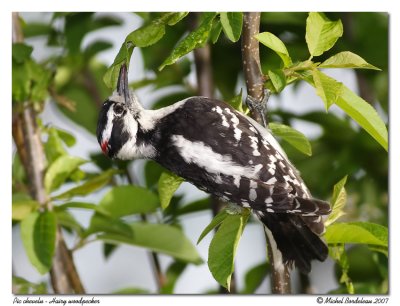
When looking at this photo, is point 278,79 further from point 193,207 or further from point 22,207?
point 193,207

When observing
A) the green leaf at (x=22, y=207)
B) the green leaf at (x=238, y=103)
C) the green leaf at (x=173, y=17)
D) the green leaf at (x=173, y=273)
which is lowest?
the green leaf at (x=173, y=273)

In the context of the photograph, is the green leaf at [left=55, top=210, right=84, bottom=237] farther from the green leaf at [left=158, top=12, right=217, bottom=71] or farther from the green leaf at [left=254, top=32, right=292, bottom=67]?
the green leaf at [left=254, top=32, right=292, bottom=67]

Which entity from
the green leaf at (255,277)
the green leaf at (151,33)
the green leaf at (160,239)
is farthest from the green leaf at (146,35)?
the green leaf at (255,277)

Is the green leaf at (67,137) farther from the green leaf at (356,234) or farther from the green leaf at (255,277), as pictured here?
the green leaf at (356,234)

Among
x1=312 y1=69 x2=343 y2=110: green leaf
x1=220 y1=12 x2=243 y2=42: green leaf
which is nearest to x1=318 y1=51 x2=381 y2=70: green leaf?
x1=312 y1=69 x2=343 y2=110: green leaf

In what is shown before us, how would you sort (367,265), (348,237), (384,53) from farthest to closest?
(367,265) → (384,53) → (348,237)

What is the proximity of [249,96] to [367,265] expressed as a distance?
213 cm

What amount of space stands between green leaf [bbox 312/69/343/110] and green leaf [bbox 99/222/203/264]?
1486 mm

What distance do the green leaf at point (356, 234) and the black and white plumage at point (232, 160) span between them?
0.18 feet

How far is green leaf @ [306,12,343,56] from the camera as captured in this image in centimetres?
290

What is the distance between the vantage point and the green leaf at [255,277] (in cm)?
423

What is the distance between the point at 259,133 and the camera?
334cm

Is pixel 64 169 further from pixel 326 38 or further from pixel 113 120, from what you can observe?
pixel 326 38
